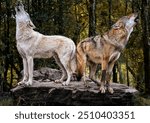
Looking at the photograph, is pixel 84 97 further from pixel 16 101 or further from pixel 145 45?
pixel 145 45

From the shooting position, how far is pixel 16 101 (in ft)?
44.9

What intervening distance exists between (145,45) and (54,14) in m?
4.69

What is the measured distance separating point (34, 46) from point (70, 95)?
151cm

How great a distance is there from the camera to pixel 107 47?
41.1 ft

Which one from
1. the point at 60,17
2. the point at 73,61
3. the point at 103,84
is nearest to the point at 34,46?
the point at 73,61

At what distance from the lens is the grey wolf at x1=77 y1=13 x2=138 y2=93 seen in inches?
493

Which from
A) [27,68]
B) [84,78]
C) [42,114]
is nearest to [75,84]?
[84,78]

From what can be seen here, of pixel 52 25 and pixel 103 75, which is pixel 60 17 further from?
pixel 103 75

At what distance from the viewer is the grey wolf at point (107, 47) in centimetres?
1252

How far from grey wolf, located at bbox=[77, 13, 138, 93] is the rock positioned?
26 cm

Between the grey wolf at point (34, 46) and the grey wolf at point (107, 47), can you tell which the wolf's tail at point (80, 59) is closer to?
the grey wolf at point (107, 47)

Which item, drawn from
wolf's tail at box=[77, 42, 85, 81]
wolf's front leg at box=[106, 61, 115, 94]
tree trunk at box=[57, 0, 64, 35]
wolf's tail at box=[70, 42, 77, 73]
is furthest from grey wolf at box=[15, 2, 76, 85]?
tree trunk at box=[57, 0, 64, 35]

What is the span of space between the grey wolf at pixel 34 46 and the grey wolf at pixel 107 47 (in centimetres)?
29

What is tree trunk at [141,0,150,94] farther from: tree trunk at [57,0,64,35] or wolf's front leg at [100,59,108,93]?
wolf's front leg at [100,59,108,93]
